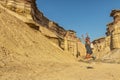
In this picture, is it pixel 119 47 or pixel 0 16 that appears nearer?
pixel 0 16

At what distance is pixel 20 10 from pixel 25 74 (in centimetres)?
1762

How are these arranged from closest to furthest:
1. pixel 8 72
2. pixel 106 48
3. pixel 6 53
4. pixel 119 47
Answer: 1. pixel 8 72
2. pixel 6 53
3. pixel 119 47
4. pixel 106 48

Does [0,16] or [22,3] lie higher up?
[22,3]

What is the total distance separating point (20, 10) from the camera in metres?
27.9

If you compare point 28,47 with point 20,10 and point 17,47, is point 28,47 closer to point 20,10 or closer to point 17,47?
point 17,47

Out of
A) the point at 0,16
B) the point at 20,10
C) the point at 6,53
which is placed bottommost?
the point at 6,53

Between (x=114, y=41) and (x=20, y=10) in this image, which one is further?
(x=114, y=41)

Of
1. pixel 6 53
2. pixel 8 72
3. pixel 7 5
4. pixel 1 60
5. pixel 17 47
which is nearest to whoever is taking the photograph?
pixel 8 72

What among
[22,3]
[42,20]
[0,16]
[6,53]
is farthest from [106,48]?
[6,53]

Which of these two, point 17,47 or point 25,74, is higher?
point 17,47

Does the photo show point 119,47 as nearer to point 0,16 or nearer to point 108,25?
point 108,25

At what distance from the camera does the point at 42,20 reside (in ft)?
122

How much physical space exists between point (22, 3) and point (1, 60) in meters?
16.6

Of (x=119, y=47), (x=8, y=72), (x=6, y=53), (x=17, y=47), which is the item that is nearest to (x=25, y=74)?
(x=8, y=72)
